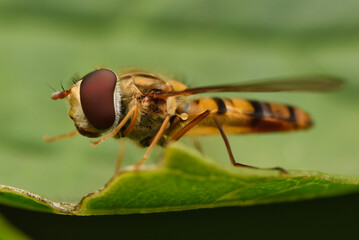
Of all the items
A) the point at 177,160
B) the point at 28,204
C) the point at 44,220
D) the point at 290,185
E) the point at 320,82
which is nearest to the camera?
the point at 177,160

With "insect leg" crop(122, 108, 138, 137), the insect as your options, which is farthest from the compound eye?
"insect leg" crop(122, 108, 138, 137)

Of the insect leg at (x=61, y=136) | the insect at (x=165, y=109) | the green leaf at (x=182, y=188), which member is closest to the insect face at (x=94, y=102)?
the insect at (x=165, y=109)

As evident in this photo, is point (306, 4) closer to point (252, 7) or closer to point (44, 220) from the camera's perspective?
point (252, 7)

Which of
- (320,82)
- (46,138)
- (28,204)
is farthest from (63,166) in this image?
(320,82)

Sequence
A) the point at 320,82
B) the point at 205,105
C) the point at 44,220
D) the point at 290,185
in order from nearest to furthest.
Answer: the point at 290,185 → the point at 320,82 → the point at 44,220 → the point at 205,105

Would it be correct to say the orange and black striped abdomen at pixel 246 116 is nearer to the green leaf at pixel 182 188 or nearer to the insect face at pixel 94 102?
the insect face at pixel 94 102

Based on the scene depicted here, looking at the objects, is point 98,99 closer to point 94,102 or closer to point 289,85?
point 94,102

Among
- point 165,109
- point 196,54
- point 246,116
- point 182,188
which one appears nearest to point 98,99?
point 165,109
